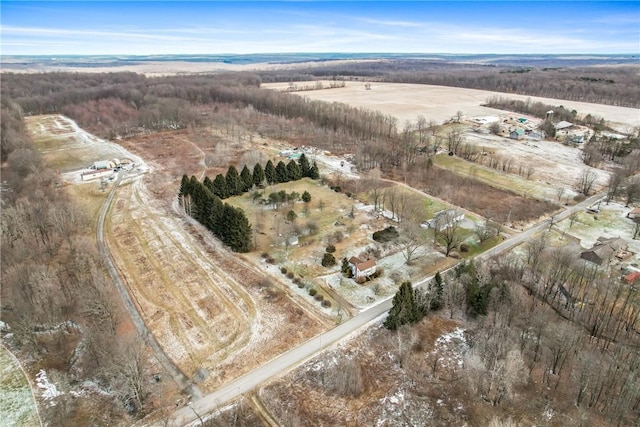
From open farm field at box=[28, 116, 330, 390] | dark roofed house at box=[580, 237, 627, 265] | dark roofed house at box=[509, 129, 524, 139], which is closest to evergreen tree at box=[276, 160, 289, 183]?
open farm field at box=[28, 116, 330, 390]

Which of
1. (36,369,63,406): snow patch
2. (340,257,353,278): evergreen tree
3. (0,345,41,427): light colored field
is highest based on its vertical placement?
(340,257,353,278): evergreen tree

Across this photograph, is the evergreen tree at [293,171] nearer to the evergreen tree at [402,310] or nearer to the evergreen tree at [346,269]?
the evergreen tree at [346,269]

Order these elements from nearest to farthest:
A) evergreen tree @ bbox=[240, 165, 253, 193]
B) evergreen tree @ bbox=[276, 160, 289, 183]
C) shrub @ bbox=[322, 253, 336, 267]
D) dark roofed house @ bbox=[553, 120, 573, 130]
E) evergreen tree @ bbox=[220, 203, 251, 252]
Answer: shrub @ bbox=[322, 253, 336, 267]
evergreen tree @ bbox=[220, 203, 251, 252]
evergreen tree @ bbox=[240, 165, 253, 193]
evergreen tree @ bbox=[276, 160, 289, 183]
dark roofed house @ bbox=[553, 120, 573, 130]

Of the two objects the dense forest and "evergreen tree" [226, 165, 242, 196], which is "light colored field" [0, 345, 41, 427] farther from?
"evergreen tree" [226, 165, 242, 196]

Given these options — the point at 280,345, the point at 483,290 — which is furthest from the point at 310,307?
the point at 483,290

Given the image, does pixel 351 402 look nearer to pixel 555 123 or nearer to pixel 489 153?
pixel 489 153

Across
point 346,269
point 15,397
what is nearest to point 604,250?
point 346,269
